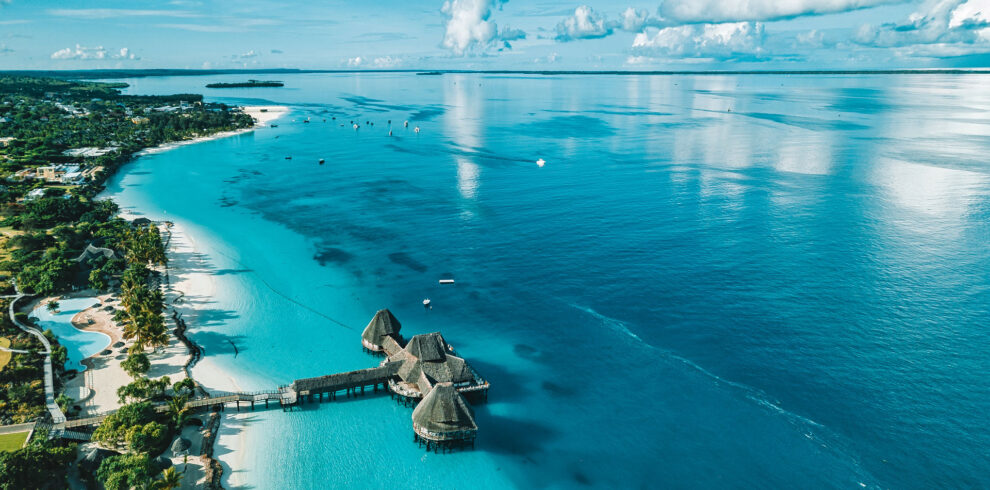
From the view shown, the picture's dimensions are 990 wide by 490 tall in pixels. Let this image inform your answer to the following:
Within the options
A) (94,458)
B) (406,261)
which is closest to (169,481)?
(94,458)

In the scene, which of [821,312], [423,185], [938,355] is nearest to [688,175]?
[423,185]

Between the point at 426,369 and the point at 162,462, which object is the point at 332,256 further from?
the point at 162,462

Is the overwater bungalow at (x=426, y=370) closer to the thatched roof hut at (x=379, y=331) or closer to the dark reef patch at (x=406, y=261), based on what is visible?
the thatched roof hut at (x=379, y=331)

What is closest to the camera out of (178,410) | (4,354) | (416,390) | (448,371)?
(178,410)

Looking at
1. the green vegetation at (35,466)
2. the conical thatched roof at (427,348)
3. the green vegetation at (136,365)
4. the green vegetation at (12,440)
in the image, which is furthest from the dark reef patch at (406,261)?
the green vegetation at (12,440)

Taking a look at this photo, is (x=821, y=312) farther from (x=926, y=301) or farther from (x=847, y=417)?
(x=847, y=417)
